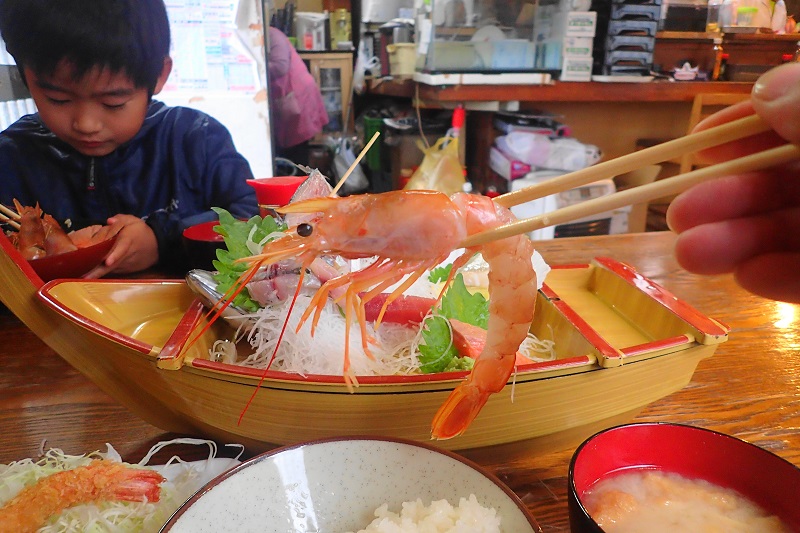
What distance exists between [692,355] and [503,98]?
2599 millimetres

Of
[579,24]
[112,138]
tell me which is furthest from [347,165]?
[112,138]

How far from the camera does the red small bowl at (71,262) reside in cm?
124

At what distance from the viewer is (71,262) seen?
1.29 metres

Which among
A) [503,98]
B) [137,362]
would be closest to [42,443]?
[137,362]

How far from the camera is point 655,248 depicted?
1.86 meters

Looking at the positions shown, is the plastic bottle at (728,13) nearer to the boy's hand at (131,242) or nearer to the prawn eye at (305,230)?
the boy's hand at (131,242)

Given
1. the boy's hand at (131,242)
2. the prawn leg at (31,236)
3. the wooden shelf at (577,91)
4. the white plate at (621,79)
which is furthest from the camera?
the white plate at (621,79)

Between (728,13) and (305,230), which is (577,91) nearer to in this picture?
(728,13)

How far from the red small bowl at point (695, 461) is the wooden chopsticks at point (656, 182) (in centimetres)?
31

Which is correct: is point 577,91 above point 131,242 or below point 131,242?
above

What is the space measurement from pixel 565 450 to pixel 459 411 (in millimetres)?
331

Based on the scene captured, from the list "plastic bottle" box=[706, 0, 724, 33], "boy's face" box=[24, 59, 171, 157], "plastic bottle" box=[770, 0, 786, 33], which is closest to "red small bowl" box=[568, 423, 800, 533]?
→ "boy's face" box=[24, 59, 171, 157]

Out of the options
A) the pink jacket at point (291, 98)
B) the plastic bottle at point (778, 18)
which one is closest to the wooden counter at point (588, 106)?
the pink jacket at point (291, 98)

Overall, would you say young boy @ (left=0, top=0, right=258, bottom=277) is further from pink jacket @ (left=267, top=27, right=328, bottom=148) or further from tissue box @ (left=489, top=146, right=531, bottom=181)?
tissue box @ (left=489, top=146, right=531, bottom=181)
